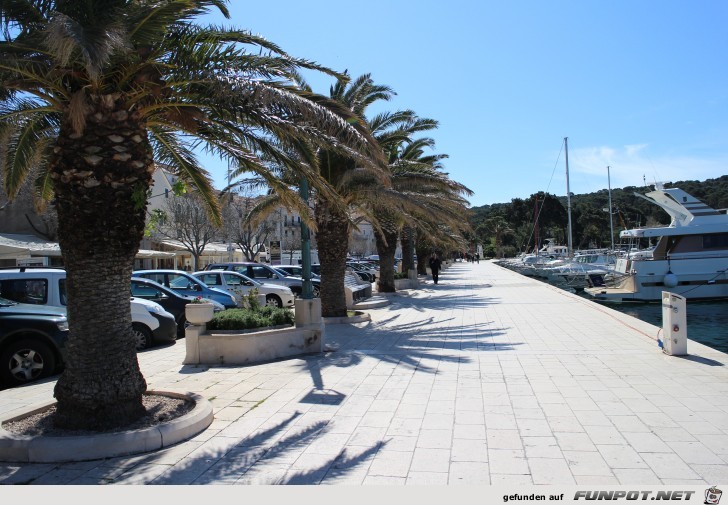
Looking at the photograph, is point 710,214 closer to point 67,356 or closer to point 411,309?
point 411,309

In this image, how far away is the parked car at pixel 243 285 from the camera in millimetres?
17734

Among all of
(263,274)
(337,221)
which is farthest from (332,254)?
(263,274)

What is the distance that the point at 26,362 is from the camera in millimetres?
8305

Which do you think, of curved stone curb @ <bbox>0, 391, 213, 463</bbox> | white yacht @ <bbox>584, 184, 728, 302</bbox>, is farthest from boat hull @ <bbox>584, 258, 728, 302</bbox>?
curved stone curb @ <bbox>0, 391, 213, 463</bbox>

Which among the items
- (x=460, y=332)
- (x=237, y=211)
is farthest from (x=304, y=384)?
(x=237, y=211)

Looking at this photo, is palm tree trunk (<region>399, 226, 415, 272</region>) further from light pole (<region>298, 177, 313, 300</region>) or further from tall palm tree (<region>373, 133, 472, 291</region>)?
light pole (<region>298, 177, 313, 300</region>)

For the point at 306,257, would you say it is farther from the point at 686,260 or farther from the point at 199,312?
the point at 686,260

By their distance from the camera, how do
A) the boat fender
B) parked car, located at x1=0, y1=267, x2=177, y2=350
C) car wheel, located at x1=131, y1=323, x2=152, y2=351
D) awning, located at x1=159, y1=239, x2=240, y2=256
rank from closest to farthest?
parked car, located at x1=0, y1=267, x2=177, y2=350, car wheel, located at x1=131, y1=323, x2=152, y2=351, the boat fender, awning, located at x1=159, y1=239, x2=240, y2=256

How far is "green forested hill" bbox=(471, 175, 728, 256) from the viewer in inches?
3059

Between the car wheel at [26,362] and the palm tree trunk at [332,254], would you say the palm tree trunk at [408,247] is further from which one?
the car wheel at [26,362]

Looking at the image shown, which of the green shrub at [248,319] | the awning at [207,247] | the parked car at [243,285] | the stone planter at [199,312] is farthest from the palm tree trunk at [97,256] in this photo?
the awning at [207,247]

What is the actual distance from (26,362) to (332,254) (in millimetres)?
8492

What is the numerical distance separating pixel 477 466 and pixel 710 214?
28850 mm

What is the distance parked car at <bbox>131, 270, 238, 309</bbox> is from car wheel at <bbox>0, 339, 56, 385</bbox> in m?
6.06
